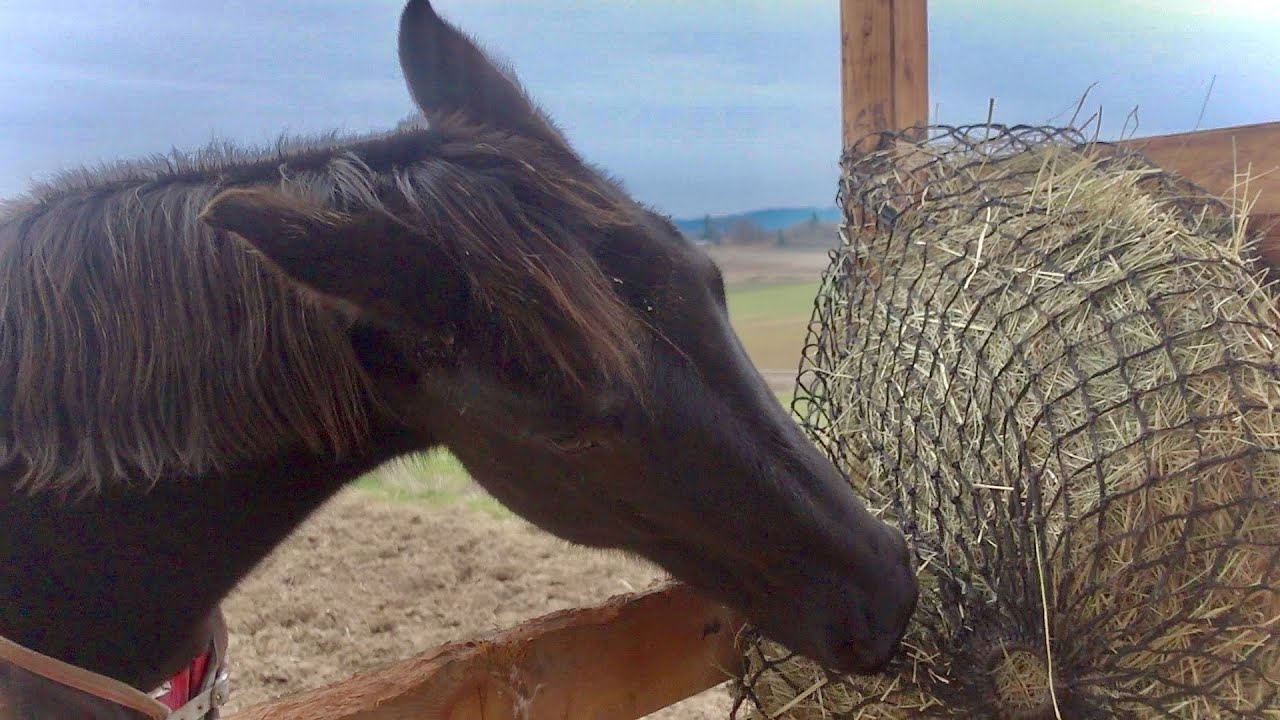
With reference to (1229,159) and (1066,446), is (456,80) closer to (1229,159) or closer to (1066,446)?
(1066,446)

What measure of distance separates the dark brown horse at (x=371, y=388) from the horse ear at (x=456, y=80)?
0.04ft

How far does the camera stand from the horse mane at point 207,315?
3.32 feet

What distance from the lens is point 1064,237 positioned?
1.42 m

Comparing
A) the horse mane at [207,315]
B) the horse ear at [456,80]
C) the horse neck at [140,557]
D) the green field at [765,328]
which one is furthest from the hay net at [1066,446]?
the green field at [765,328]

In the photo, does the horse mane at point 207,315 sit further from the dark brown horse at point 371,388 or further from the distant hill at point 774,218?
the distant hill at point 774,218

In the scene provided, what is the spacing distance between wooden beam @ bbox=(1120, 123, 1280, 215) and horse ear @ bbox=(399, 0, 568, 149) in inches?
48.0

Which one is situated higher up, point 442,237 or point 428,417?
point 442,237

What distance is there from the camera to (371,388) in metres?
1.15

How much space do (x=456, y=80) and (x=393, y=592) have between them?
338 cm

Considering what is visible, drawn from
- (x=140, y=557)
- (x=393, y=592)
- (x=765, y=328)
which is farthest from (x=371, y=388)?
(x=765, y=328)

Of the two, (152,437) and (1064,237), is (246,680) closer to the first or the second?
(152,437)

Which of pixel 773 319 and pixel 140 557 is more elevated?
pixel 140 557

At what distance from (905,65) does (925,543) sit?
4.52 feet

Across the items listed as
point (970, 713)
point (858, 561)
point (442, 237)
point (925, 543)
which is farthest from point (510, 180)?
point (970, 713)
